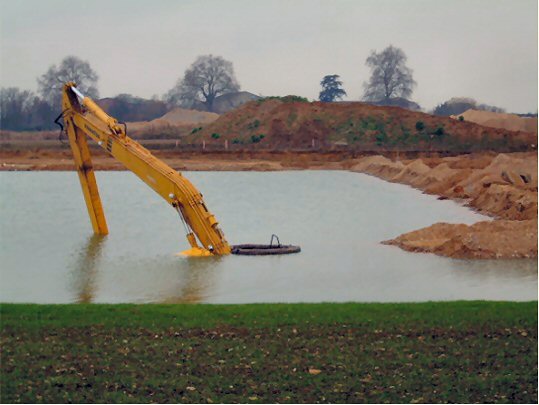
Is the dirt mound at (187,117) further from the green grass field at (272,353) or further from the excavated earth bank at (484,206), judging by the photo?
the green grass field at (272,353)

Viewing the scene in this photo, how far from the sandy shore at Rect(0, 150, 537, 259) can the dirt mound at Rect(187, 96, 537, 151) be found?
44.4ft

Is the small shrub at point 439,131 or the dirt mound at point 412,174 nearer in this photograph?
the dirt mound at point 412,174

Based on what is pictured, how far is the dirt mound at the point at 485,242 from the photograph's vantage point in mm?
26219

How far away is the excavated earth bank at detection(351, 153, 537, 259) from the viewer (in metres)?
26.5

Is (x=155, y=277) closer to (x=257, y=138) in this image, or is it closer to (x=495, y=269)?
(x=495, y=269)

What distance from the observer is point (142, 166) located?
2633 centimetres

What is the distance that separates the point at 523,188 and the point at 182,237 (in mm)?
15456

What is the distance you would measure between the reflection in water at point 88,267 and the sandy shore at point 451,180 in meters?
8.12

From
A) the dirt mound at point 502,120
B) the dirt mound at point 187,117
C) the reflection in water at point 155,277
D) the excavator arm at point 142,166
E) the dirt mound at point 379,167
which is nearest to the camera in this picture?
the reflection in water at point 155,277

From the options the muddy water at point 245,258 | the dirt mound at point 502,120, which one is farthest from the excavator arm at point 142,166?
the dirt mound at point 502,120

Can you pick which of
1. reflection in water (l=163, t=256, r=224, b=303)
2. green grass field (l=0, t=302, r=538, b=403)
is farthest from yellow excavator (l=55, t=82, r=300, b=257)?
green grass field (l=0, t=302, r=538, b=403)

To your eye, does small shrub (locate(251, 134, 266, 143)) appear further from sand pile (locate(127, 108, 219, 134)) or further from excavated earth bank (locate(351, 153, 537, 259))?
excavated earth bank (locate(351, 153, 537, 259))

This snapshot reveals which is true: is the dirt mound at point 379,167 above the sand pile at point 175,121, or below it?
below

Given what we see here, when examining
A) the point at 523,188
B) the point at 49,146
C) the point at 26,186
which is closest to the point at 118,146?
the point at 523,188
